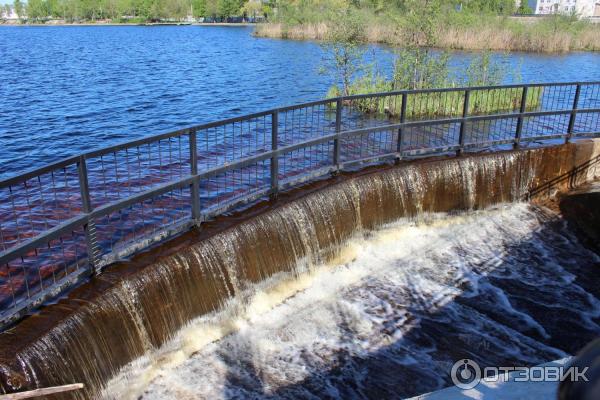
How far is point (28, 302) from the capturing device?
19.3 ft

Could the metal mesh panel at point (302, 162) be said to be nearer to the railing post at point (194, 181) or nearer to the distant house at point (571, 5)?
the railing post at point (194, 181)

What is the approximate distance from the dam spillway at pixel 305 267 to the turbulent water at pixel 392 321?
0.12 ft

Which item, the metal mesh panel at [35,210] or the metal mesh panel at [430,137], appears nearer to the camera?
the metal mesh panel at [35,210]

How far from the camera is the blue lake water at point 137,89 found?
1608 cm

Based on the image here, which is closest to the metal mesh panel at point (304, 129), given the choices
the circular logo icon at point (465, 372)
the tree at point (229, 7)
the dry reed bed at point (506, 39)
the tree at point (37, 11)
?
the circular logo icon at point (465, 372)

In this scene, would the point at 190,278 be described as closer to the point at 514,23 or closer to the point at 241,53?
the point at 241,53

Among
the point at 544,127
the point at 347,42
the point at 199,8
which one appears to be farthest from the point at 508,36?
the point at 199,8

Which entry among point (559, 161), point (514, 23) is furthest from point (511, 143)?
point (514, 23)

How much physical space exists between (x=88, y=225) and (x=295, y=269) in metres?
3.30

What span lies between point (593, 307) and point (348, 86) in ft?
47.1

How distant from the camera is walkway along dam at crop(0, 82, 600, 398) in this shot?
632 cm

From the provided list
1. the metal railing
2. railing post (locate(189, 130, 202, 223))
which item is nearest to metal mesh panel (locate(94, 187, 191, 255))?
the metal railing

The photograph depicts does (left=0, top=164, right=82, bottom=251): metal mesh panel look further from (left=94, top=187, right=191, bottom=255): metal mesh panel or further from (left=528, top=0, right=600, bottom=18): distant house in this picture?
(left=528, top=0, right=600, bottom=18): distant house

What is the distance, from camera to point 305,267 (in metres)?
8.86
